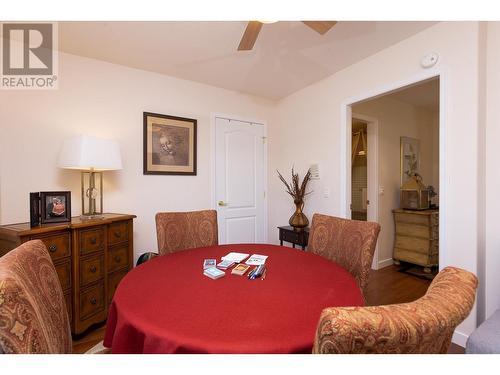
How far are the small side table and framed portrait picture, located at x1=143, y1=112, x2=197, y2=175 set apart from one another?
4.42ft

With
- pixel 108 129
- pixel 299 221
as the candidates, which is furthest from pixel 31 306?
pixel 299 221

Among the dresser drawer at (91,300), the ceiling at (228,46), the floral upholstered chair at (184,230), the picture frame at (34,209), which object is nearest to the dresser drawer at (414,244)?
the ceiling at (228,46)

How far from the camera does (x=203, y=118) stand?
317cm

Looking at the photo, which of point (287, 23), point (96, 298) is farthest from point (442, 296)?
point (96, 298)

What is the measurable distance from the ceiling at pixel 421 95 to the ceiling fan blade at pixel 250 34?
7.27 feet

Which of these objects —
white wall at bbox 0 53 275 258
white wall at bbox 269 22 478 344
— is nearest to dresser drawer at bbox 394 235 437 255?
white wall at bbox 269 22 478 344

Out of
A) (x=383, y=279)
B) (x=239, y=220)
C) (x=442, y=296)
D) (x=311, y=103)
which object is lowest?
(x=383, y=279)

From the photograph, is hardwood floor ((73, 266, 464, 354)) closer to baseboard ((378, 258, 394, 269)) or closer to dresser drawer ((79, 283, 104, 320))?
baseboard ((378, 258, 394, 269))

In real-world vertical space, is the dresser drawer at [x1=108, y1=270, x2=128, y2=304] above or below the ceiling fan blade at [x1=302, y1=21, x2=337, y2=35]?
below

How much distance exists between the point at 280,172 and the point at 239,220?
92 cm

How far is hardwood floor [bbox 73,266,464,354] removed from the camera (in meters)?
2.05

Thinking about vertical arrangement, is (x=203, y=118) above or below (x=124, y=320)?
above

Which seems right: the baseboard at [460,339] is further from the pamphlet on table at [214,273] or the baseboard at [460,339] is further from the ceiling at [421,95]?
the ceiling at [421,95]

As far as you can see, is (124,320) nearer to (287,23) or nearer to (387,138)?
(287,23)
